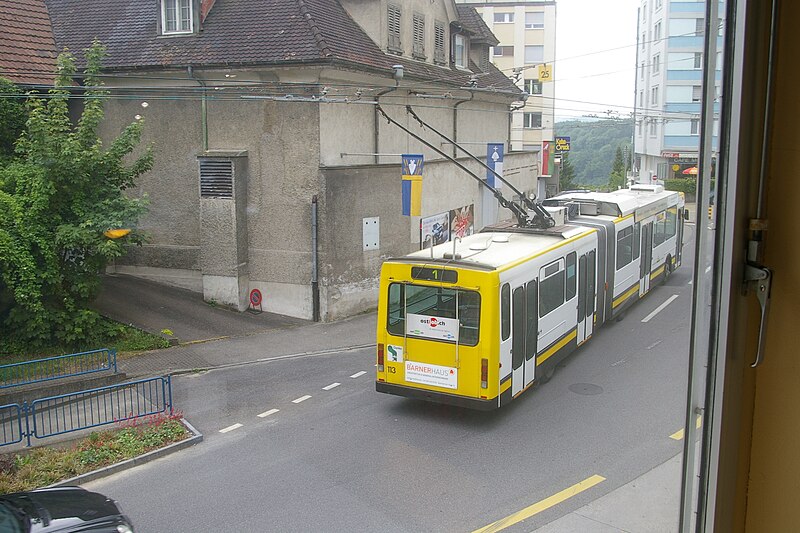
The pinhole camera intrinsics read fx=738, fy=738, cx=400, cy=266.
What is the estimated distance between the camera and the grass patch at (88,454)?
9.20 metres

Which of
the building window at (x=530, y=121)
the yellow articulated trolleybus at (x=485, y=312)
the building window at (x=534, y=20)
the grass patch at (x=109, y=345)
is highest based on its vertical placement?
the building window at (x=534, y=20)

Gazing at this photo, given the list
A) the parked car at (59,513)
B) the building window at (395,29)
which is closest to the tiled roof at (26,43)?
the building window at (395,29)

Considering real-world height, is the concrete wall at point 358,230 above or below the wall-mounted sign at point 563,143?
below

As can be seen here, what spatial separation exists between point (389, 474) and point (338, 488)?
0.72 metres

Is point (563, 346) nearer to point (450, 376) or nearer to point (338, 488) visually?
point (450, 376)

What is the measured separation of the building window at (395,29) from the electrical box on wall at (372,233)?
5.21 m

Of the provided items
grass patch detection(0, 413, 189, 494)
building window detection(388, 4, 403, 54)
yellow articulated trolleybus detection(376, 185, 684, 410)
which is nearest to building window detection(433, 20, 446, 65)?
building window detection(388, 4, 403, 54)

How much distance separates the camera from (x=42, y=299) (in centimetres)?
1443

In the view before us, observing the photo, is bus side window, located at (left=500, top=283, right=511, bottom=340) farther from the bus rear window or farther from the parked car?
the parked car

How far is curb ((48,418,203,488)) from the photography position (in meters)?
9.35

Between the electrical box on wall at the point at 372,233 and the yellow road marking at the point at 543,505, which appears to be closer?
the yellow road marking at the point at 543,505

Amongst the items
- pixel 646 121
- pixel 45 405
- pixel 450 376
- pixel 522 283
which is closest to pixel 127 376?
pixel 45 405

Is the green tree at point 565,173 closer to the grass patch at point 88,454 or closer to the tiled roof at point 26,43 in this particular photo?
the tiled roof at point 26,43

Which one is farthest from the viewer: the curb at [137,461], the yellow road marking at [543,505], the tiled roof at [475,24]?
the tiled roof at [475,24]
